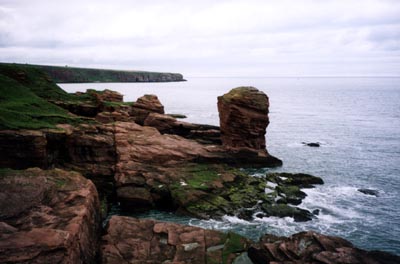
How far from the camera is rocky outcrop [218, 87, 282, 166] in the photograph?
169ft

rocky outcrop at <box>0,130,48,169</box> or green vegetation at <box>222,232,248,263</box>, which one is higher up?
rocky outcrop at <box>0,130,48,169</box>

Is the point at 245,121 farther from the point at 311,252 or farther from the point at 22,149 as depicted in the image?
the point at 311,252

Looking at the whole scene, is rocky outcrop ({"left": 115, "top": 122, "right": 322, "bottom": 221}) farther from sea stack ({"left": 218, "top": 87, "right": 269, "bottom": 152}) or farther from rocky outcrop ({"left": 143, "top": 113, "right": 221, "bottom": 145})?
rocky outcrop ({"left": 143, "top": 113, "right": 221, "bottom": 145})

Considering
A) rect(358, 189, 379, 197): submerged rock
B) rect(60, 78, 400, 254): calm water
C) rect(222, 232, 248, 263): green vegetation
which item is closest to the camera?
rect(222, 232, 248, 263): green vegetation

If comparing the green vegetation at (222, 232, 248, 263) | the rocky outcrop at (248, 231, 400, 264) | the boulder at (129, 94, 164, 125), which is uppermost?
the boulder at (129, 94, 164, 125)

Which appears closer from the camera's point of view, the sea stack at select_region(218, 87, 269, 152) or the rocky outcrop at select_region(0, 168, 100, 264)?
the rocky outcrop at select_region(0, 168, 100, 264)

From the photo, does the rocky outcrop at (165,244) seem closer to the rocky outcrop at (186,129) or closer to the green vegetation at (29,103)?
the green vegetation at (29,103)

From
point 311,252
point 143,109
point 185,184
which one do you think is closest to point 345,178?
point 185,184

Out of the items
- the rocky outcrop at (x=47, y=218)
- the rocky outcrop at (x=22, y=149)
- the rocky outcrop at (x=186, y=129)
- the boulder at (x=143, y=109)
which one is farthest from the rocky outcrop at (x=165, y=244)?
the boulder at (x=143, y=109)

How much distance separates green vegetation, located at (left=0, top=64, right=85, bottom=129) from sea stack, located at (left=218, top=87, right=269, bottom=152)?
22677 millimetres

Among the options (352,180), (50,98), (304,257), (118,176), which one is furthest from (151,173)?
(50,98)

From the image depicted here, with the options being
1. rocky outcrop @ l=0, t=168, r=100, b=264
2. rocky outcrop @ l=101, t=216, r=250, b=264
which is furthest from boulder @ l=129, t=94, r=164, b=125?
rocky outcrop @ l=101, t=216, r=250, b=264

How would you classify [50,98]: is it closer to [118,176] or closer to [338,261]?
[118,176]

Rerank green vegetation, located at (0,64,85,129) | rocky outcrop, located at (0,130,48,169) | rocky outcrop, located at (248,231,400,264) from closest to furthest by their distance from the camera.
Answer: rocky outcrop, located at (248,231,400,264) → rocky outcrop, located at (0,130,48,169) → green vegetation, located at (0,64,85,129)
